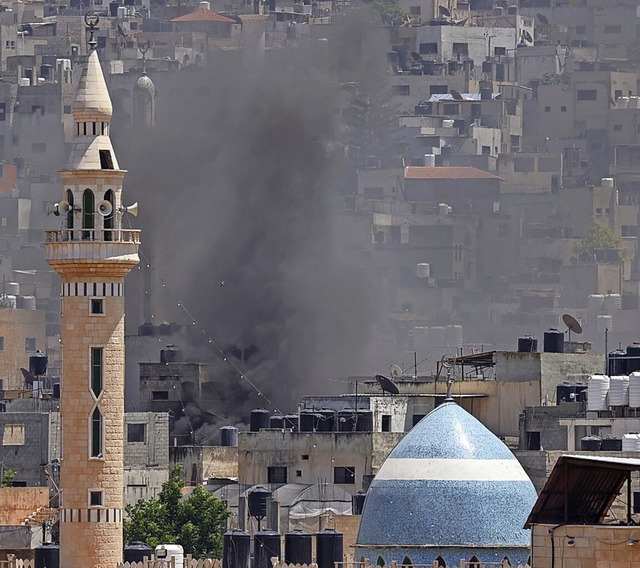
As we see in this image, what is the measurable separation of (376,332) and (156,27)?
37706 mm

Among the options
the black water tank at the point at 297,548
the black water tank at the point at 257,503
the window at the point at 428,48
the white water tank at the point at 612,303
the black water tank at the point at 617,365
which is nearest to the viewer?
the black water tank at the point at 297,548

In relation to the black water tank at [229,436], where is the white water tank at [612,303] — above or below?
above

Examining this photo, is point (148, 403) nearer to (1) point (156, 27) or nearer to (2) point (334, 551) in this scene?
(2) point (334, 551)

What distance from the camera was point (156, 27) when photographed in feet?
427

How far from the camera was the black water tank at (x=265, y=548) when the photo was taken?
43.2m

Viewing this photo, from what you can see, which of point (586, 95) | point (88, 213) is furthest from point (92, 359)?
point (586, 95)

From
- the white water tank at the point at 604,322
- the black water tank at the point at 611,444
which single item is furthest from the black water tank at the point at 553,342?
the white water tank at the point at 604,322

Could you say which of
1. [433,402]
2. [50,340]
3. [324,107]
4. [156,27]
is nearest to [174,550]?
[433,402]

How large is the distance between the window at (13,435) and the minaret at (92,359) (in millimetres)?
21030

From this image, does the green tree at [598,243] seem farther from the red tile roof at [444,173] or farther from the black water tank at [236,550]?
the black water tank at [236,550]

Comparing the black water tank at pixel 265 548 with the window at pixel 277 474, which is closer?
the black water tank at pixel 265 548

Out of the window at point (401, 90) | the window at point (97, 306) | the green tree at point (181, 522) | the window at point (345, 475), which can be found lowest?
the green tree at point (181, 522)

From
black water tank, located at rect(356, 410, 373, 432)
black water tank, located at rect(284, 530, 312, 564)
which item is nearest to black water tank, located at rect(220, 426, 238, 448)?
black water tank, located at rect(356, 410, 373, 432)

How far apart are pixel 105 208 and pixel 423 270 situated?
207 feet
